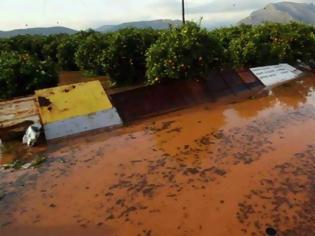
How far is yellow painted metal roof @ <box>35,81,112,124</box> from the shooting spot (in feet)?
30.3

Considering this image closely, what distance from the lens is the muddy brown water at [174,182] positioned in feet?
16.8

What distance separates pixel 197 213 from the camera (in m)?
5.29

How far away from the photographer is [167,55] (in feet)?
37.6

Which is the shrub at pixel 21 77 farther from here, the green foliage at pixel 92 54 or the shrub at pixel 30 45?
the shrub at pixel 30 45

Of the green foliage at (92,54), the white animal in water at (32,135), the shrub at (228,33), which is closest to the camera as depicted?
the white animal in water at (32,135)

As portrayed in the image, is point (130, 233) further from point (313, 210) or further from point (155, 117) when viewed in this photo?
point (155, 117)

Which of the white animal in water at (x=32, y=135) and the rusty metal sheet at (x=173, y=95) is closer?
the white animal in water at (x=32, y=135)

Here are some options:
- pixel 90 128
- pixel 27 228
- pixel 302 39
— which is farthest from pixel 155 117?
pixel 302 39

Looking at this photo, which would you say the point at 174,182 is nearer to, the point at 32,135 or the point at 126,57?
the point at 32,135

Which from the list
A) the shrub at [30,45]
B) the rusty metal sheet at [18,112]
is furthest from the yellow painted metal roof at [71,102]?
the shrub at [30,45]

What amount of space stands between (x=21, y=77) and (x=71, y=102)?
3021 mm

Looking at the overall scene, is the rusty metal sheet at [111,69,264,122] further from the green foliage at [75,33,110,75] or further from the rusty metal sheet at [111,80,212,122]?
the green foliage at [75,33,110,75]

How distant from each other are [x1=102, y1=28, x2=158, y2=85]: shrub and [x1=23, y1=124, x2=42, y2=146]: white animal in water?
5302mm

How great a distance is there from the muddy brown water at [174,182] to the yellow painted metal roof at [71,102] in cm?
85
